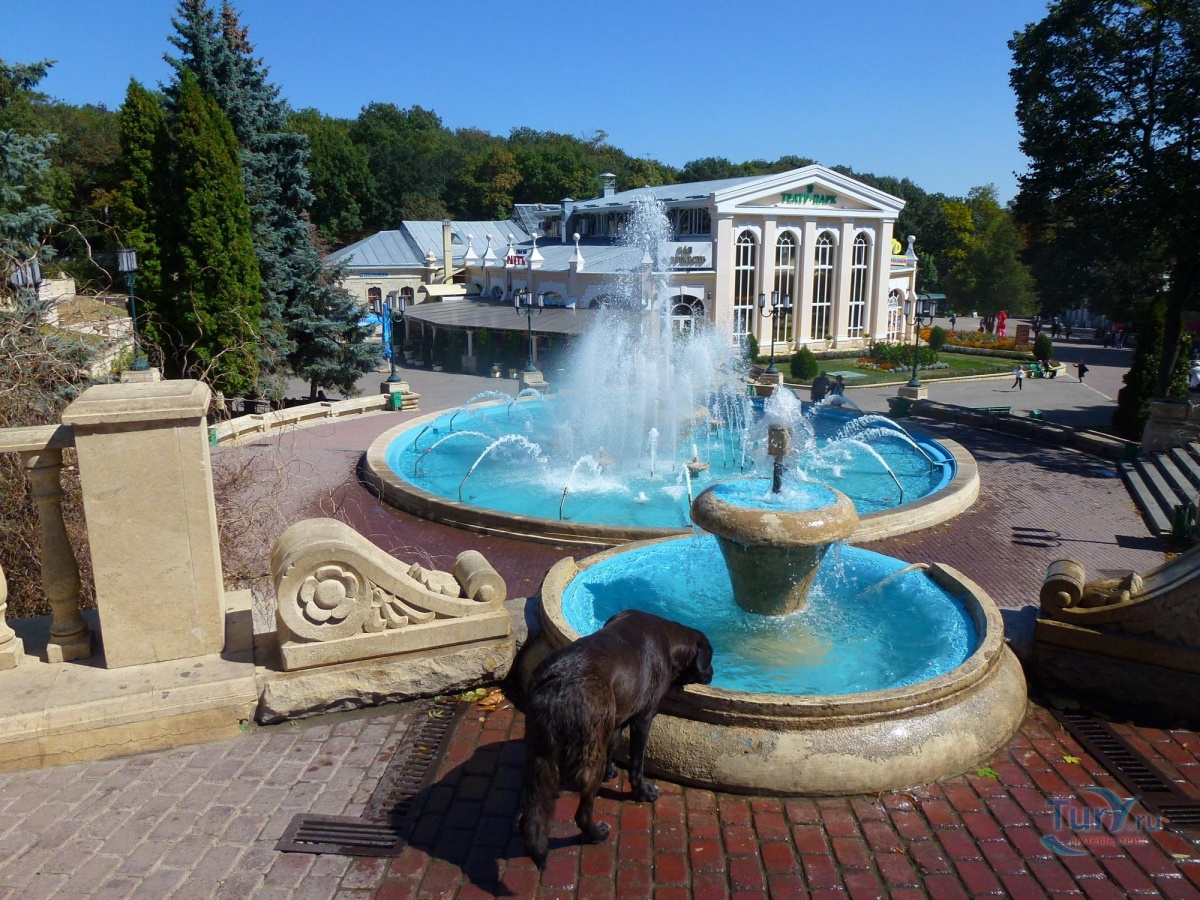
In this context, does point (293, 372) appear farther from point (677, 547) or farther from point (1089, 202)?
point (1089, 202)

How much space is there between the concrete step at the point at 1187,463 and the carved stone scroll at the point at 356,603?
560 inches

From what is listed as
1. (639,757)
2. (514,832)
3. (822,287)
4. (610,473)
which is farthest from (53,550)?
(822,287)

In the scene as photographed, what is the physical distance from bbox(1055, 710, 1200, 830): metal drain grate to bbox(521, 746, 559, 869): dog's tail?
324 cm

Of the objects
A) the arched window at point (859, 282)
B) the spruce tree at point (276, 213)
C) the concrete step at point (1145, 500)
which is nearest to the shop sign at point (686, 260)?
the arched window at point (859, 282)

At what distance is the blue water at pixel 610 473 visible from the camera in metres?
13.9

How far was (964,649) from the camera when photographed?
6031 millimetres

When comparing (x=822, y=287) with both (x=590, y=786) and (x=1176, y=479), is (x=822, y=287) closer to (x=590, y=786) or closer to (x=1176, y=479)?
(x=1176, y=479)

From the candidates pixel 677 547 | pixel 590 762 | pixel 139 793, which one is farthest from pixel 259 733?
pixel 677 547

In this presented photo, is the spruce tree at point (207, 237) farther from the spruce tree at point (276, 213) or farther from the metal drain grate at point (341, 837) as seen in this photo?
the metal drain grate at point (341, 837)

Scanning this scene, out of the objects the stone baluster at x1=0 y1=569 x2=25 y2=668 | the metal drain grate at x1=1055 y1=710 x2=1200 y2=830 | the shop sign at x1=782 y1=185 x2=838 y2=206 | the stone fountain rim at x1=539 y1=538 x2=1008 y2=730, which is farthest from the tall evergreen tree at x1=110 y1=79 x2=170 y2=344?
the shop sign at x1=782 y1=185 x2=838 y2=206

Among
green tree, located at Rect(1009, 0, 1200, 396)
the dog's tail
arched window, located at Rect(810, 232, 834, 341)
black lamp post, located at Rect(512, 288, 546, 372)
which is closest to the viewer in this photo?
the dog's tail

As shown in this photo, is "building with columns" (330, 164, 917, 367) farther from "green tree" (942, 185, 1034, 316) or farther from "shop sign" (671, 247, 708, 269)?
"green tree" (942, 185, 1034, 316)

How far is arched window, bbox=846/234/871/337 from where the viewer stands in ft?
141

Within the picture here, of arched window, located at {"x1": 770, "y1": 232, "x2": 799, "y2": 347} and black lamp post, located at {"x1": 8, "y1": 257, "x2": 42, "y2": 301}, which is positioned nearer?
black lamp post, located at {"x1": 8, "y1": 257, "x2": 42, "y2": 301}
